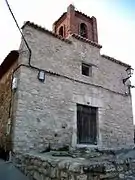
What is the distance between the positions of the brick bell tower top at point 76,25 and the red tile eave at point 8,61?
117 inches

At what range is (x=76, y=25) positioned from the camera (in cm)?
983

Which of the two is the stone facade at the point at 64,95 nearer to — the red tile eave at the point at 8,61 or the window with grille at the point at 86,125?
the window with grille at the point at 86,125

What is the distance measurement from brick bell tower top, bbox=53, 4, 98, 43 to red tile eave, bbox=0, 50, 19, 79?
117 inches

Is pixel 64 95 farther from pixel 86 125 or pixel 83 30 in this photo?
pixel 83 30

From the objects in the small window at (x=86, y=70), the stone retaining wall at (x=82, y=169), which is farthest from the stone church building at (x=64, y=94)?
the stone retaining wall at (x=82, y=169)

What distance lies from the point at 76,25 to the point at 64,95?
402 centimetres

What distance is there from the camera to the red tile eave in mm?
7480

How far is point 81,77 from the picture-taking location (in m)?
8.53

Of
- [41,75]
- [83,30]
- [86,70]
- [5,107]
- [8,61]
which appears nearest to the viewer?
[41,75]

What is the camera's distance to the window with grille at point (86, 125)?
7950 mm

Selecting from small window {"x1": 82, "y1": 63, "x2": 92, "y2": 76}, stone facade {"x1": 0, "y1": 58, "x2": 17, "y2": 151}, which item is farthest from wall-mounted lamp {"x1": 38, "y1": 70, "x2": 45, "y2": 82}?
small window {"x1": 82, "y1": 63, "x2": 92, "y2": 76}

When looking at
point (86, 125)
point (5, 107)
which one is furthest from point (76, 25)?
point (5, 107)

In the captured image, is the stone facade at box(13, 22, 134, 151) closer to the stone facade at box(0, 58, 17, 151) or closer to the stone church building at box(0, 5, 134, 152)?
the stone church building at box(0, 5, 134, 152)

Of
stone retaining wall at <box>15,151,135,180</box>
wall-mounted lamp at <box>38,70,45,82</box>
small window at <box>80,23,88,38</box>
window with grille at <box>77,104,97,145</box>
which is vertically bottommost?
stone retaining wall at <box>15,151,135,180</box>
